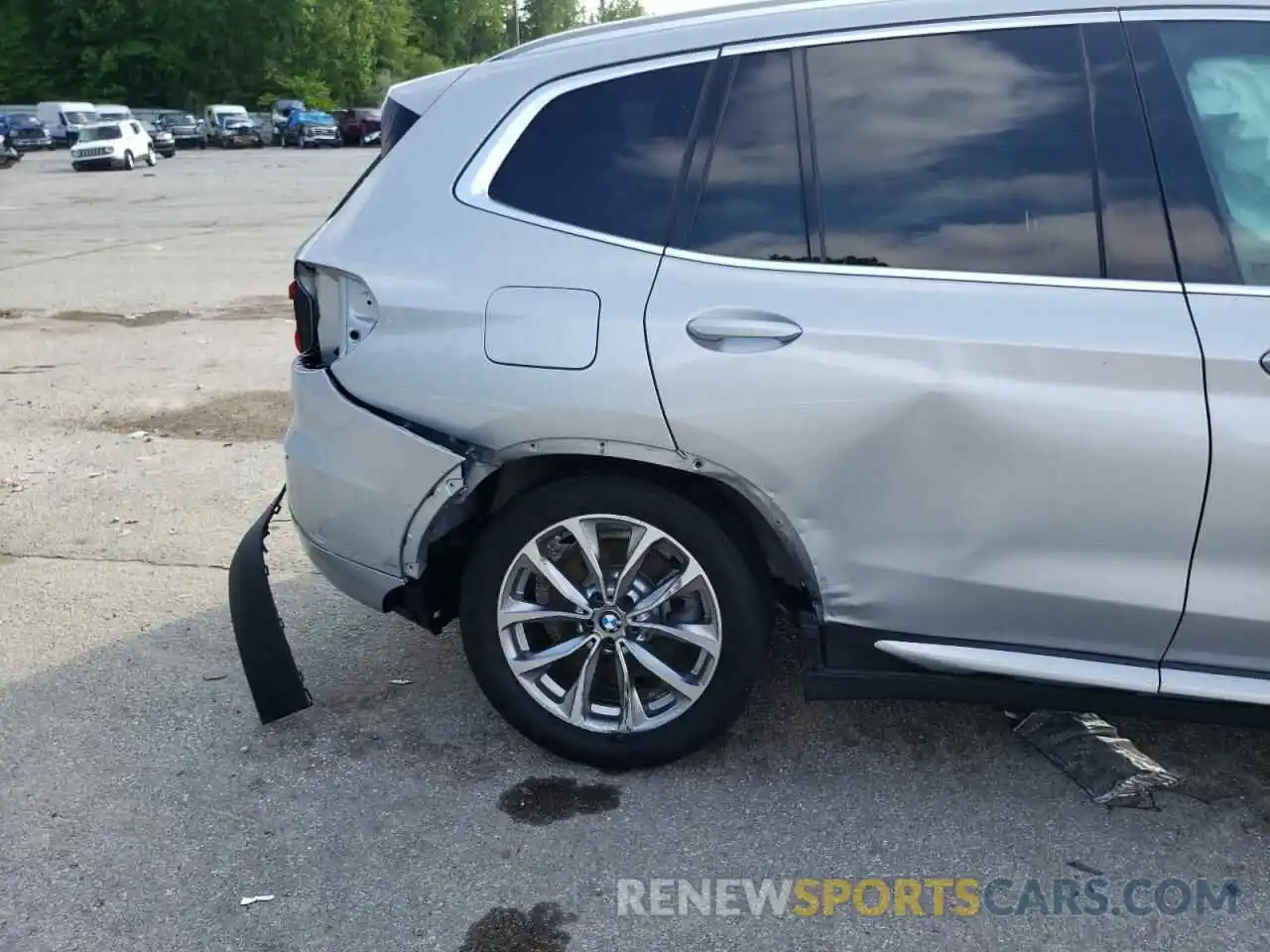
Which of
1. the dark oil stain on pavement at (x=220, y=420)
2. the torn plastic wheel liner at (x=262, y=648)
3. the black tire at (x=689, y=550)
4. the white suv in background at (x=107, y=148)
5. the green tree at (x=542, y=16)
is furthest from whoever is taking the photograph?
the green tree at (x=542, y=16)

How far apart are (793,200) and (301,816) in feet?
6.54

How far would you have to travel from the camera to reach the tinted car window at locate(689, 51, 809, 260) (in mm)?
2943

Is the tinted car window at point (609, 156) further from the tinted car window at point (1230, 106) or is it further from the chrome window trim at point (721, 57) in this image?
the tinted car window at point (1230, 106)

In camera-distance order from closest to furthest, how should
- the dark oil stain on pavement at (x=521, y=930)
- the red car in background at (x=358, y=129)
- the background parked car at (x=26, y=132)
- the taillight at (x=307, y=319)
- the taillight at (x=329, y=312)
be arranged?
the dark oil stain on pavement at (x=521, y=930), the taillight at (x=329, y=312), the taillight at (x=307, y=319), the background parked car at (x=26, y=132), the red car in background at (x=358, y=129)

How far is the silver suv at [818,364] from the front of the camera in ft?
8.95

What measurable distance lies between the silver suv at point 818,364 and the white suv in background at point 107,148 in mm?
39067

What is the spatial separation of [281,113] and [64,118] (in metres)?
10.4

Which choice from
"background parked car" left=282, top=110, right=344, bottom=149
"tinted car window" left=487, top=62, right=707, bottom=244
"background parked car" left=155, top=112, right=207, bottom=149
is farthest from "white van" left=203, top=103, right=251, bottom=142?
"tinted car window" left=487, top=62, right=707, bottom=244

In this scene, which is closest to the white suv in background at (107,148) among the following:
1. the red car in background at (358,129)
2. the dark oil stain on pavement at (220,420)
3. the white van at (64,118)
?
the white van at (64,118)

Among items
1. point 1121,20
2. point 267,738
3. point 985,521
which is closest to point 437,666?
point 267,738

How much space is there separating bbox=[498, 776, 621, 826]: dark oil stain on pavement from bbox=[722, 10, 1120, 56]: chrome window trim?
192 centimetres

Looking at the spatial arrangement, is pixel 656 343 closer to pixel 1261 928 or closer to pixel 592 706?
pixel 592 706

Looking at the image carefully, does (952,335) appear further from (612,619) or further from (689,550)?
(612,619)

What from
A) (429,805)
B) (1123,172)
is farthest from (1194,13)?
(429,805)
